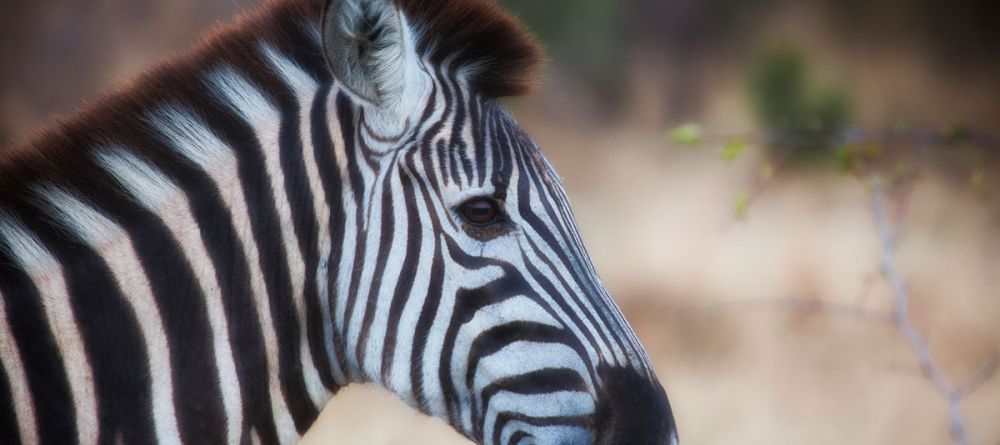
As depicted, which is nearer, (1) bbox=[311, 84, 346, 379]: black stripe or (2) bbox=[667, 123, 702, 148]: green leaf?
(1) bbox=[311, 84, 346, 379]: black stripe

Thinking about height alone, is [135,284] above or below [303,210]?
below

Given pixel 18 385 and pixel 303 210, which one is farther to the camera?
pixel 303 210

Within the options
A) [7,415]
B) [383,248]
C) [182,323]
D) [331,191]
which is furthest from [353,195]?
[7,415]

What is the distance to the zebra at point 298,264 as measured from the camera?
256 cm

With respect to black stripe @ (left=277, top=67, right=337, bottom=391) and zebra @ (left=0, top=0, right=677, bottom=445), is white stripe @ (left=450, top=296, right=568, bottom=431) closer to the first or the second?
zebra @ (left=0, top=0, right=677, bottom=445)

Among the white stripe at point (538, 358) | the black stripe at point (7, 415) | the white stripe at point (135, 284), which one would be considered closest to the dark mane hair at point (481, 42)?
the white stripe at point (538, 358)

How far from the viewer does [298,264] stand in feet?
8.92

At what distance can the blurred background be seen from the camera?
28.8 ft

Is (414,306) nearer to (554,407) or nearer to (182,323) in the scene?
(554,407)

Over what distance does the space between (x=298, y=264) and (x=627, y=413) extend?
42.5 inches

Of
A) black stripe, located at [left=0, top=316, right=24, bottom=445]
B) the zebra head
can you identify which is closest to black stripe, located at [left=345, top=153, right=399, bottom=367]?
the zebra head

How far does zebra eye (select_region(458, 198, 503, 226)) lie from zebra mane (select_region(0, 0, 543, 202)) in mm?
507

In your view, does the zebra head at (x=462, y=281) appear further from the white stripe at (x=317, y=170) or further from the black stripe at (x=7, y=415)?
the black stripe at (x=7, y=415)

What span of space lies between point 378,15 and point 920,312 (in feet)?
27.1
